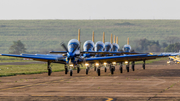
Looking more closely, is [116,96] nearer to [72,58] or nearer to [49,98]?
[49,98]

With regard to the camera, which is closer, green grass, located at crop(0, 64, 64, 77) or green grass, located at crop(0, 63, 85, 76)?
green grass, located at crop(0, 63, 85, 76)

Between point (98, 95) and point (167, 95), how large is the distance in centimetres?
386

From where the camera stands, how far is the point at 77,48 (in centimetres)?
3662

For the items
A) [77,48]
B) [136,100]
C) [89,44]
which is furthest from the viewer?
[89,44]

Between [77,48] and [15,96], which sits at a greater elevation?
[77,48]

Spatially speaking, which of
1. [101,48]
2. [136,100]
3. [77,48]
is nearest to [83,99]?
[136,100]

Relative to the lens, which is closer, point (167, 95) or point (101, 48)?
point (167, 95)

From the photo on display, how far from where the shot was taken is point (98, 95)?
18.1m

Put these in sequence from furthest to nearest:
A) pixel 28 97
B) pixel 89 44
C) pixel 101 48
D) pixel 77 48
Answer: pixel 101 48 < pixel 89 44 < pixel 77 48 < pixel 28 97

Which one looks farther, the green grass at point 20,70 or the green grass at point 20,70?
the green grass at point 20,70

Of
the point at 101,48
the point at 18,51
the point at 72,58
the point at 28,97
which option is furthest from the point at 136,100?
the point at 18,51

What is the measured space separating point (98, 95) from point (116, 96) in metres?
1.09

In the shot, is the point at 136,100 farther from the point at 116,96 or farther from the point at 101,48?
the point at 101,48

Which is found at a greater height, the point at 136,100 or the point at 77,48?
the point at 77,48
